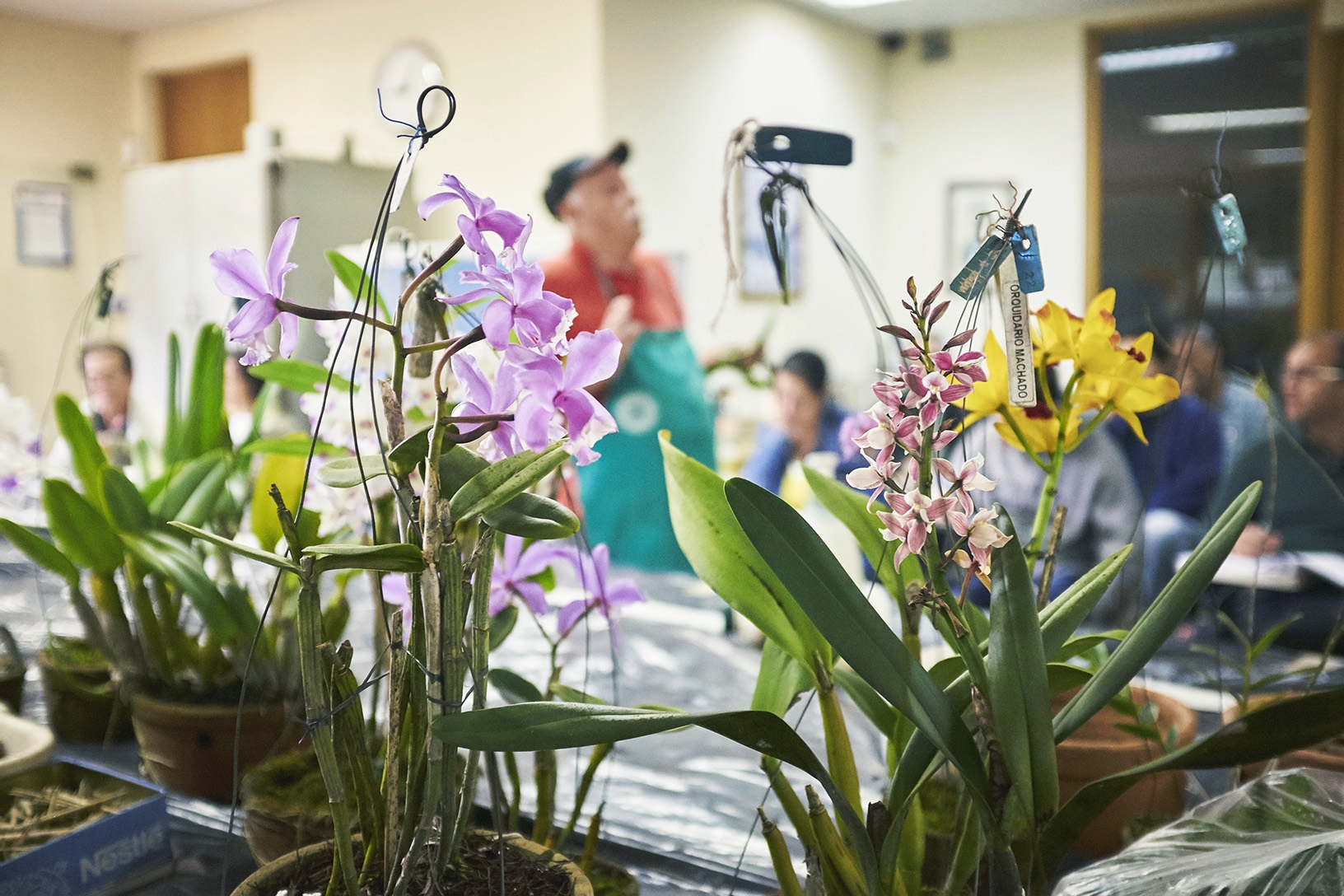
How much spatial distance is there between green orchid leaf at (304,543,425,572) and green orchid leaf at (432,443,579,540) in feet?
0.13

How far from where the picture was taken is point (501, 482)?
55cm

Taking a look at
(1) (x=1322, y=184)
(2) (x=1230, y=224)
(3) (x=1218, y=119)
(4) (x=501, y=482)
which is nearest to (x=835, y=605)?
(4) (x=501, y=482)

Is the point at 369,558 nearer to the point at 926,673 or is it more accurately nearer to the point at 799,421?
the point at 926,673

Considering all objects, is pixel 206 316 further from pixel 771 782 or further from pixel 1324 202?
pixel 1324 202

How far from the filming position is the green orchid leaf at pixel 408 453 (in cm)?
55

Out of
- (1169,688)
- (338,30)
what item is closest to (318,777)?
(1169,688)

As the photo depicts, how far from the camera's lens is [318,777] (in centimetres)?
87

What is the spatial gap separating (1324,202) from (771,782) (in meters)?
4.85

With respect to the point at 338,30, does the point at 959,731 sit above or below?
below

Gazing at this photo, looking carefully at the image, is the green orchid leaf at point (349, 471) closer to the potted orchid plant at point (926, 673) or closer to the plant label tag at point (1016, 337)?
the potted orchid plant at point (926, 673)

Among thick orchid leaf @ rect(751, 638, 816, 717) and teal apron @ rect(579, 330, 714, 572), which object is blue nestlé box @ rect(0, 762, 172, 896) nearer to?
thick orchid leaf @ rect(751, 638, 816, 717)

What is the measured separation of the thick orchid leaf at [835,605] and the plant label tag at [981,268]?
0.52 feet

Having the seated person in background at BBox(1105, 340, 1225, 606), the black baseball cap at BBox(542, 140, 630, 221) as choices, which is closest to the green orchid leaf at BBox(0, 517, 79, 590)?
the black baseball cap at BBox(542, 140, 630, 221)

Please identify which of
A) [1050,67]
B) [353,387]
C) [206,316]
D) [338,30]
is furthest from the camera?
[1050,67]
